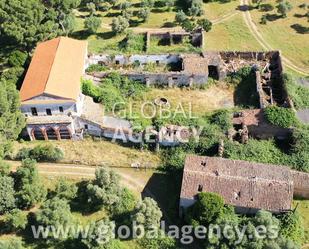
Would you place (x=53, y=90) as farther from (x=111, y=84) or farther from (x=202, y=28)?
(x=202, y=28)

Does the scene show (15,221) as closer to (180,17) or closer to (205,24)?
(205,24)

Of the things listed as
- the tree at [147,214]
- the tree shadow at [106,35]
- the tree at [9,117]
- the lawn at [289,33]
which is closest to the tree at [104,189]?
the tree at [147,214]

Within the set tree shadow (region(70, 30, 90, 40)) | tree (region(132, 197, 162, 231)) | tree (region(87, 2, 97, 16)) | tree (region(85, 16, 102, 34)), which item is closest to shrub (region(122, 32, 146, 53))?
tree (region(85, 16, 102, 34))

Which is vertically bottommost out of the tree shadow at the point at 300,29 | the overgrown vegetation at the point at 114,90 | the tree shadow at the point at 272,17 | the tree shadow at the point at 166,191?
the tree shadow at the point at 166,191

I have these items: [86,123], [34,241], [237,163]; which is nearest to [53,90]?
[86,123]

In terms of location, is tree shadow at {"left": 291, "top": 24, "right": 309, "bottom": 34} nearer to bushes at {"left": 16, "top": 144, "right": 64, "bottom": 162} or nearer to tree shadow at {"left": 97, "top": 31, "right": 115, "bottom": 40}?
tree shadow at {"left": 97, "top": 31, "right": 115, "bottom": 40}

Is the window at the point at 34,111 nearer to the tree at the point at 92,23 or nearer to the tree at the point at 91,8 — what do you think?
the tree at the point at 92,23

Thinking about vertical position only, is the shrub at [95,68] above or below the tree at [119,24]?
below
